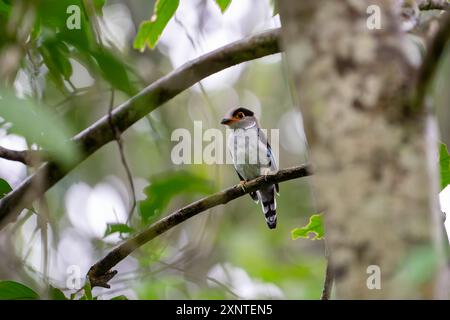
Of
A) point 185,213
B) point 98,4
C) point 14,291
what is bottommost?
point 14,291

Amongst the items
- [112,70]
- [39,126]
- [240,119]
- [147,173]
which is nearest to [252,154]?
[240,119]

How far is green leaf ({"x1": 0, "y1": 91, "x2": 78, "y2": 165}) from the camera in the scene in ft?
3.43

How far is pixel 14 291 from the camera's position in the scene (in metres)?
2.13

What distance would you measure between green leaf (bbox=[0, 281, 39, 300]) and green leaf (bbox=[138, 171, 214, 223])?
48 cm

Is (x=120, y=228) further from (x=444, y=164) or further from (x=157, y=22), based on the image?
(x=444, y=164)

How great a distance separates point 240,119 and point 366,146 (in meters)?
3.87

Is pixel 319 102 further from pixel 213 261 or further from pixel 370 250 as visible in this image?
pixel 213 261

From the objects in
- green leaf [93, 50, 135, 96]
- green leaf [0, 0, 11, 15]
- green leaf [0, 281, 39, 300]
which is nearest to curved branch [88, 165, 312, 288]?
green leaf [0, 281, 39, 300]

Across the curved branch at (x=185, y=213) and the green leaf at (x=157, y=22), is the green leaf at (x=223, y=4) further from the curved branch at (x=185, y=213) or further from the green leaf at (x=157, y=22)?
the curved branch at (x=185, y=213)

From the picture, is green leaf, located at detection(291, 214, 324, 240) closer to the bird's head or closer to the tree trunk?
the tree trunk

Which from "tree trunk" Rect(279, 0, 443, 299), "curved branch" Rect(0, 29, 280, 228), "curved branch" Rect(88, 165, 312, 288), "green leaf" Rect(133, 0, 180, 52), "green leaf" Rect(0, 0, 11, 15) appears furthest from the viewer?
"green leaf" Rect(133, 0, 180, 52)

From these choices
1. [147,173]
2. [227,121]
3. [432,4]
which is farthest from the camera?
[147,173]
